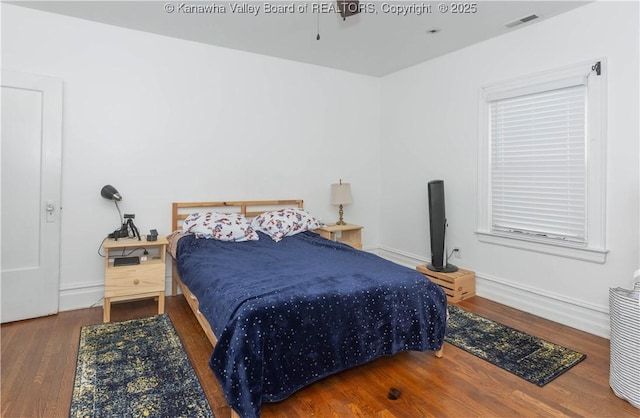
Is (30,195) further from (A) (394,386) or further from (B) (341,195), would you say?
(A) (394,386)

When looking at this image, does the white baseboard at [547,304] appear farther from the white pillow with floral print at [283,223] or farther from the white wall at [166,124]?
the white wall at [166,124]

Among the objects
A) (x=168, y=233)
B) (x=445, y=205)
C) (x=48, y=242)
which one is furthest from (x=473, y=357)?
(x=48, y=242)

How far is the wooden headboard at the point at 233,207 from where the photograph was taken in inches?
145

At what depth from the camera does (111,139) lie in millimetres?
3375

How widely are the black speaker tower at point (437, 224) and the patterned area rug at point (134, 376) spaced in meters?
2.62

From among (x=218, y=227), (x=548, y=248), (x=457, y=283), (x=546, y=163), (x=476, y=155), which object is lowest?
(x=457, y=283)

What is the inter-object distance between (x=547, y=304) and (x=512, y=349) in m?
0.90

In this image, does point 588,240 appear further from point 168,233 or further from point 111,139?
point 111,139

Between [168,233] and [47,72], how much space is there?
1.73 metres

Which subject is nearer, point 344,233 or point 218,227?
point 218,227

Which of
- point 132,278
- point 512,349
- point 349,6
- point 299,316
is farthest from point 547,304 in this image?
point 132,278

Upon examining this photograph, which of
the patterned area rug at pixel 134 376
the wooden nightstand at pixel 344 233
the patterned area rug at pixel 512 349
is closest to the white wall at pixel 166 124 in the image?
the wooden nightstand at pixel 344 233

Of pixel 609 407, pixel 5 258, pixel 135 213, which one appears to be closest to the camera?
pixel 609 407

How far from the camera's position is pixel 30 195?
9.95 feet
